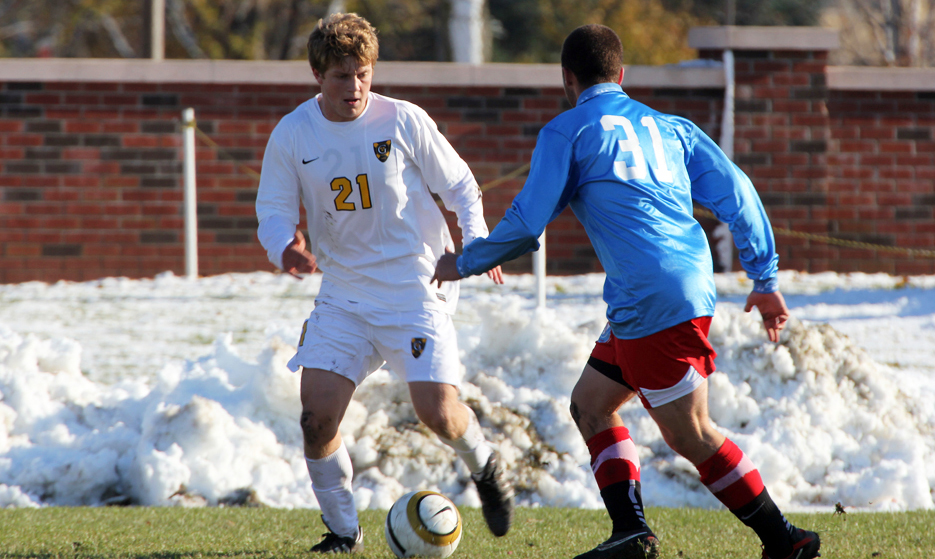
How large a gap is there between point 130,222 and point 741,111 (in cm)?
720

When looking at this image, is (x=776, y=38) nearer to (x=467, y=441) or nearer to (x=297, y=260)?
(x=467, y=441)

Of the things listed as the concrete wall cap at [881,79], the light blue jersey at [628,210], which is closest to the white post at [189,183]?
the concrete wall cap at [881,79]

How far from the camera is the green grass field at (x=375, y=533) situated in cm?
401

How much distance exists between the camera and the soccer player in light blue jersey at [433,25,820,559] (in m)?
3.24

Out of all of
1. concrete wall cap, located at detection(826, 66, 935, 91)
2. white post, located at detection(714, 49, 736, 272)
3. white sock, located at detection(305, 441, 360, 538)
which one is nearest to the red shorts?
white sock, located at detection(305, 441, 360, 538)

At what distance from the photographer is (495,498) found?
3980 millimetres

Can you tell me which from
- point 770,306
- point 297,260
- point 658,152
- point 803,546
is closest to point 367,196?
point 297,260

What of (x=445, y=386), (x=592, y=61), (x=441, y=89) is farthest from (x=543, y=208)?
(x=441, y=89)

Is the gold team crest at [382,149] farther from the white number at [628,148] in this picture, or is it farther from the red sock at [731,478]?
the red sock at [731,478]

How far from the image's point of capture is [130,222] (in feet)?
35.9

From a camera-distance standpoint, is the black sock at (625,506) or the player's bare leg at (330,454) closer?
the black sock at (625,506)

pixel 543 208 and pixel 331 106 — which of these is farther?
pixel 331 106

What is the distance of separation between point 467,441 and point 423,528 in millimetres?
390

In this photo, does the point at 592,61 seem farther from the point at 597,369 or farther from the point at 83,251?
the point at 83,251
